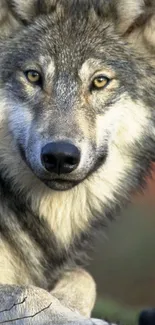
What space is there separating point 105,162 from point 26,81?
0.58 m

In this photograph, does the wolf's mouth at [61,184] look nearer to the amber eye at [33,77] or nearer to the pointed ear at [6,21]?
the amber eye at [33,77]

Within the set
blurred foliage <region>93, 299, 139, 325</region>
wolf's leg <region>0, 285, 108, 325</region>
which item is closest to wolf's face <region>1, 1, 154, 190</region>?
wolf's leg <region>0, 285, 108, 325</region>

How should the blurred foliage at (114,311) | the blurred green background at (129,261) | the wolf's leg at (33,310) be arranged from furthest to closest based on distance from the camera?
1. the blurred green background at (129,261)
2. the blurred foliage at (114,311)
3. the wolf's leg at (33,310)

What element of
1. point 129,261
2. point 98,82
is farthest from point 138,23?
point 129,261

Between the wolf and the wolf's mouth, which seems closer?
the wolf's mouth

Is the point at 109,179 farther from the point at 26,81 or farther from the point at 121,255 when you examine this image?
the point at 121,255

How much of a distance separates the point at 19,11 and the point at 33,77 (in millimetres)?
397

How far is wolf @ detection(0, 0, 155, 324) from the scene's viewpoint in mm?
5922

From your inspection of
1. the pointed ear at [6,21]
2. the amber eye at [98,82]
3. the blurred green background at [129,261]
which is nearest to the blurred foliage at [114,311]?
the blurred green background at [129,261]

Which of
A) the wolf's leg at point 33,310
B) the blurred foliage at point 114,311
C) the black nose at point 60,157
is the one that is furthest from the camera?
the blurred foliage at point 114,311

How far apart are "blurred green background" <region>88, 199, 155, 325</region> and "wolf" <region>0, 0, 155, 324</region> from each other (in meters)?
3.60

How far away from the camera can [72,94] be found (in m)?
5.93

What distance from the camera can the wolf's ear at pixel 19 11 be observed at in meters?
6.20

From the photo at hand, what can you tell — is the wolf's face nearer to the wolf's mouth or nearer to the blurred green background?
the wolf's mouth
